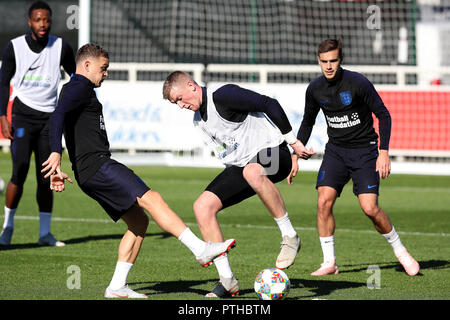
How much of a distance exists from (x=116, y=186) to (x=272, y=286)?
54.9 inches

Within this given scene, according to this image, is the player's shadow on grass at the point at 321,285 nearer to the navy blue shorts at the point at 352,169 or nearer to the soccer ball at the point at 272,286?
the soccer ball at the point at 272,286

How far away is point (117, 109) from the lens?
19.2 m

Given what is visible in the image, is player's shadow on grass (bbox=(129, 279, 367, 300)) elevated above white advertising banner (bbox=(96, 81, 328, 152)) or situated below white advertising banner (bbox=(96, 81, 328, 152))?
below

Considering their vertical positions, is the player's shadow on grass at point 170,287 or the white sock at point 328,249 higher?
the white sock at point 328,249

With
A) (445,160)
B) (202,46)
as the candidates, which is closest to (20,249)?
(445,160)

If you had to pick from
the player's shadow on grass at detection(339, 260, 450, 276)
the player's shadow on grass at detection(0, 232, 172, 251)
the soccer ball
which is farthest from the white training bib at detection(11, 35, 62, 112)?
the soccer ball

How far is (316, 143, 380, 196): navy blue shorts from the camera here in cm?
814

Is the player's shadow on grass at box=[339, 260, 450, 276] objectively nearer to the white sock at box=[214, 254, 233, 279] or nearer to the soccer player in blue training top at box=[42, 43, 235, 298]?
the white sock at box=[214, 254, 233, 279]

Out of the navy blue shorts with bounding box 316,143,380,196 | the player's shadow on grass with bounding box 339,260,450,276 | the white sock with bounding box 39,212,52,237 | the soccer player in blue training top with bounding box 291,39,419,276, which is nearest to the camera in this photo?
the soccer player in blue training top with bounding box 291,39,419,276

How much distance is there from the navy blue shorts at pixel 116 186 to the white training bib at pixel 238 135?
0.82 meters

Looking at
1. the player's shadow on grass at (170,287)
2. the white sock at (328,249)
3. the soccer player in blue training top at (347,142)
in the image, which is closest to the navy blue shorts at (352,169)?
the soccer player in blue training top at (347,142)

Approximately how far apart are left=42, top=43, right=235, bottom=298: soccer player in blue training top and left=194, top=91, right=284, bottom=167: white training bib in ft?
2.64

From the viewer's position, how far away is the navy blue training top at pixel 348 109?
26.2 feet

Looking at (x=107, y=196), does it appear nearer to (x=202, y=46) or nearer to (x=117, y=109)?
(x=117, y=109)
